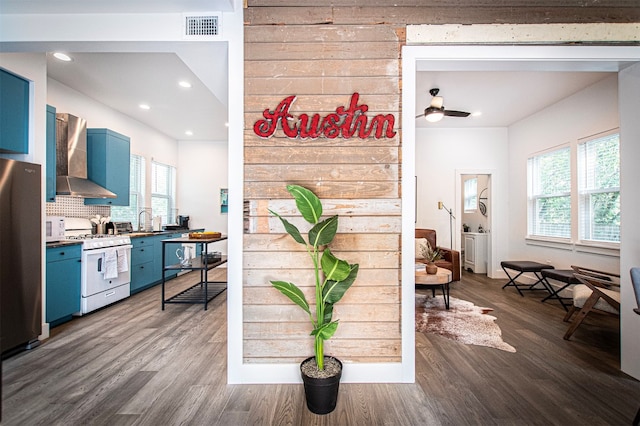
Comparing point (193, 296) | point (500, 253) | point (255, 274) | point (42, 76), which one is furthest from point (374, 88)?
point (500, 253)

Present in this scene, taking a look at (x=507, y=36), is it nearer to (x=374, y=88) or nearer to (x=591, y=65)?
(x=591, y=65)

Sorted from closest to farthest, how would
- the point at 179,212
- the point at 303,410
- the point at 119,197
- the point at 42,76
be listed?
1. the point at 303,410
2. the point at 42,76
3. the point at 119,197
4. the point at 179,212

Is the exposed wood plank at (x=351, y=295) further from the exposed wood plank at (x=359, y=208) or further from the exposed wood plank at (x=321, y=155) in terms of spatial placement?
the exposed wood plank at (x=321, y=155)

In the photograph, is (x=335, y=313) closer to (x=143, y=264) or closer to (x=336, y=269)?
(x=336, y=269)

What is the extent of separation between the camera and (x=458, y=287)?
5.02 metres

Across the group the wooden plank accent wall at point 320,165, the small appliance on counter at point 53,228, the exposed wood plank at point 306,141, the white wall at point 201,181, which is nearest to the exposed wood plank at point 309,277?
the wooden plank accent wall at point 320,165

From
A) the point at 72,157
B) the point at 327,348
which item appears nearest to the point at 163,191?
the point at 72,157

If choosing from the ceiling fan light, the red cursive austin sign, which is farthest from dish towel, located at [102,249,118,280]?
the ceiling fan light

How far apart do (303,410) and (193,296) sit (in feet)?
9.80

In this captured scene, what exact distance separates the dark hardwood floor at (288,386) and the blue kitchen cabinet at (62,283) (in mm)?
234

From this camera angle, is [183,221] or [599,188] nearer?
[599,188]

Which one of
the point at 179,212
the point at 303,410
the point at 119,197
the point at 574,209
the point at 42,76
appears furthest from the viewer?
the point at 179,212

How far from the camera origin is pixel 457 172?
587cm

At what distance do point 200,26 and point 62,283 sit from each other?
A: 312cm
